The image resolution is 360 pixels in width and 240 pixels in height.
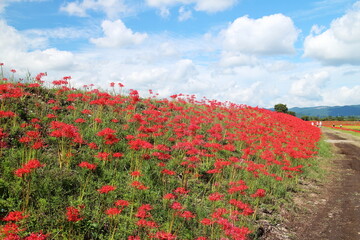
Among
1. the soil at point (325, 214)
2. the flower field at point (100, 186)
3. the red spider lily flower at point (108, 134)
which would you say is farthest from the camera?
the soil at point (325, 214)

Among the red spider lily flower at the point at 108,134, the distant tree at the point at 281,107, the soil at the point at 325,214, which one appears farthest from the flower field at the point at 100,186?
the distant tree at the point at 281,107

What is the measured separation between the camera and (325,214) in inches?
342

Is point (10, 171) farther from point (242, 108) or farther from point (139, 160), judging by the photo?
point (242, 108)

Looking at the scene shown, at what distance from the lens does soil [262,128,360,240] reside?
7.11 m

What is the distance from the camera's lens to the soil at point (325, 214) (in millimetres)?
7109

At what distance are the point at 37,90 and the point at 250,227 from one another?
9907mm

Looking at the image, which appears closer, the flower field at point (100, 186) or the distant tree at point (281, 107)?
the flower field at point (100, 186)

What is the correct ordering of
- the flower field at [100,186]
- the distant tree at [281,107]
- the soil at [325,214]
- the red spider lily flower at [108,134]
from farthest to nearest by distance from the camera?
the distant tree at [281,107]
the soil at [325,214]
the red spider lily flower at [108,134]
the flower field at [100,186]

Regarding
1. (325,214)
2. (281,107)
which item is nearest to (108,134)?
(325,214)

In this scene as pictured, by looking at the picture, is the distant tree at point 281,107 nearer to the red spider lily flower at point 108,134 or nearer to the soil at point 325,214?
the soil at point 325,214

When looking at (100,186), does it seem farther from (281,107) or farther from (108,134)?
(281,107)

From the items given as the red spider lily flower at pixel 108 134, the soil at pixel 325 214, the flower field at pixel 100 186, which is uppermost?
the red spider lily flower at pixel 108 134

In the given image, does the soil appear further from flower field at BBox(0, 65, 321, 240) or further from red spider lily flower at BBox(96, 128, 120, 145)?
red spider lily flower at BBox(96, 128, 120, 145)

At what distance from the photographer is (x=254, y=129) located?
14227mm
